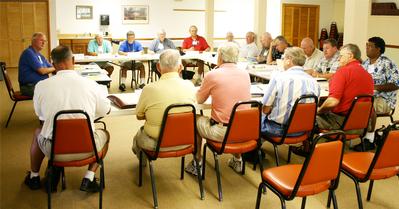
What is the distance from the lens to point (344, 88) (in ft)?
12.3

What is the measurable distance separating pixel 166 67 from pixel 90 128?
75cm

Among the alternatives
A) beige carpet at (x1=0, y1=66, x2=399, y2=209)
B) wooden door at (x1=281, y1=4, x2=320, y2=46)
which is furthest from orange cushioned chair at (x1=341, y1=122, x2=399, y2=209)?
wooden door at (x1=281, y1=4, x2=320, y2=46)

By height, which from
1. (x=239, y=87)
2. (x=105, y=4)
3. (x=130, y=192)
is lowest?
(x=130, y=192)

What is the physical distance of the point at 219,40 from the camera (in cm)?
1423

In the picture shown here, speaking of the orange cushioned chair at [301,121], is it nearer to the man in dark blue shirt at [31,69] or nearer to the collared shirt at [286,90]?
the collared shirt at [286,90]

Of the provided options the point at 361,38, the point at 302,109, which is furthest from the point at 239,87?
the point at 361,38

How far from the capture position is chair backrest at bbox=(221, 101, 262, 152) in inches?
125

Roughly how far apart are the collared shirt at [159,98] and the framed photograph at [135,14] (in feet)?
34.5

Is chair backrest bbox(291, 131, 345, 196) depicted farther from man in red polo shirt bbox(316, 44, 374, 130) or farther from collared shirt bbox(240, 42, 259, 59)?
collared shirt bbox(240, 42, 259, 59)

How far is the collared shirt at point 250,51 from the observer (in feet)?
26.4

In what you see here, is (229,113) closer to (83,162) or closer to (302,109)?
(302,109)

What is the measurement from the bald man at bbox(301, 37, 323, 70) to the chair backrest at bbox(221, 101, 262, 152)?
2.82m

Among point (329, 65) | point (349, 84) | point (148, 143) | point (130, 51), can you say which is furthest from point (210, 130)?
point (130, 51)

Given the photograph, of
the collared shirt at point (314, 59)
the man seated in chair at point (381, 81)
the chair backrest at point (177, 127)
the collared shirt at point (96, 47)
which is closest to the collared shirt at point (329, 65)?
the collared shirt at point (314, 59)
